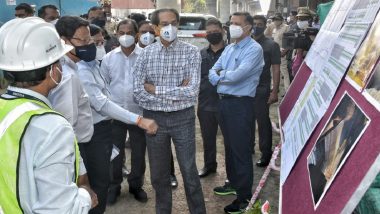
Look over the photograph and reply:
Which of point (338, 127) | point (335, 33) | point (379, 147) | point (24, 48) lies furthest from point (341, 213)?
point (335, 33)

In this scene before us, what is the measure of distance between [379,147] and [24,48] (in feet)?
4.72

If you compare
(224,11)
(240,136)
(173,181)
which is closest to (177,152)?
(240,136)

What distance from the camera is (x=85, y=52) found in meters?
2.91

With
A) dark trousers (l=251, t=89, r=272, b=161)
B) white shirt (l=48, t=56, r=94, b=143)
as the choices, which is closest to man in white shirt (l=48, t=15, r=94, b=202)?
white shirt (l=48, t=56, r=94, b=143)

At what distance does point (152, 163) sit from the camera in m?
3.45

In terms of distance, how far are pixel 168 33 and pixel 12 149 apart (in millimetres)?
2073

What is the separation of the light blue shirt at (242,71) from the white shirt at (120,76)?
93 cm

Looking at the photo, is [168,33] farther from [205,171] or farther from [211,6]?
[211,6]

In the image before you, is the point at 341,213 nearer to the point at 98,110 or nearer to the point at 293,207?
the point at 293,207

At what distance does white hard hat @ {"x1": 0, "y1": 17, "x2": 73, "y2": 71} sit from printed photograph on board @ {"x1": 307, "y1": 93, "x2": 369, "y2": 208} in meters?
1.28

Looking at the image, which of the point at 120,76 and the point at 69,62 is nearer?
the point at 69,62

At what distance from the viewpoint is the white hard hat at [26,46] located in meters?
1.68

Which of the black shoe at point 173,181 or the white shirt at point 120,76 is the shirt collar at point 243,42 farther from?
the black shoe at point 173,181

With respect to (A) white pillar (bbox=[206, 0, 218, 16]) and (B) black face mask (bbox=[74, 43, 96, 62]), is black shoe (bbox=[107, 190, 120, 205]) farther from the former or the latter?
(A) white pillar (bbox=[206, 0, 218, 16])
